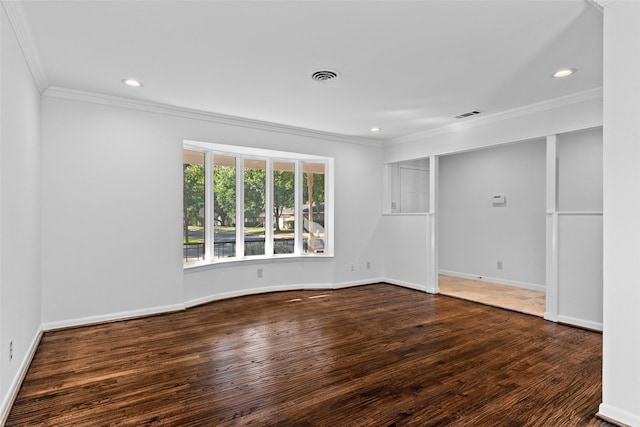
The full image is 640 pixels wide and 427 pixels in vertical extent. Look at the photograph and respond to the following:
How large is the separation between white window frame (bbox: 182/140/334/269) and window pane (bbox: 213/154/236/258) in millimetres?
62

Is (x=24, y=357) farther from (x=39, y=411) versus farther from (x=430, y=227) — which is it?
(x=430, y=227)

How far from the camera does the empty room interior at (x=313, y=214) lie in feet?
7.52

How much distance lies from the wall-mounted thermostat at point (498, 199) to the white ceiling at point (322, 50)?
235 cm

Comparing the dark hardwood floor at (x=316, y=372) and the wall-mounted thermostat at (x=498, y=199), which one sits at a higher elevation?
the wall-mounted thermostat at (x=498, y=199)

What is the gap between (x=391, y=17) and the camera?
96.5 inches

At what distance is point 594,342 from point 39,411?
4467 millimetres

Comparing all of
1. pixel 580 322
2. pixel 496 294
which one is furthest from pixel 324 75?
pixel 496 294

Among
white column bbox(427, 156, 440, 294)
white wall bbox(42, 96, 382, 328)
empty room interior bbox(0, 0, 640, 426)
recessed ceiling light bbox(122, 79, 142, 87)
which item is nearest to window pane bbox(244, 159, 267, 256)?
empty room interior bbox(0, 0, 640, 426)

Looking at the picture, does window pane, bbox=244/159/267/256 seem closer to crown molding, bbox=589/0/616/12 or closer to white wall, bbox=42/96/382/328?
white wall, bbox=42/96/382/328

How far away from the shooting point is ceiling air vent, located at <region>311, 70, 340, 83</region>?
3389 mm

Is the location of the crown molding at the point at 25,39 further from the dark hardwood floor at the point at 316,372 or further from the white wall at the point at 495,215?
the white wall at the point at 495,215

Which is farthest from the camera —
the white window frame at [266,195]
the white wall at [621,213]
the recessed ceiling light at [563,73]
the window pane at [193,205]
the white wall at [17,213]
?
the white window frame at [266,195]

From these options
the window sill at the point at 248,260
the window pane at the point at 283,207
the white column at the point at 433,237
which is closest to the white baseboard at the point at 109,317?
the window sill at the point at 248,260

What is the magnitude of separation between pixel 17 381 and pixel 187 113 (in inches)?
126
